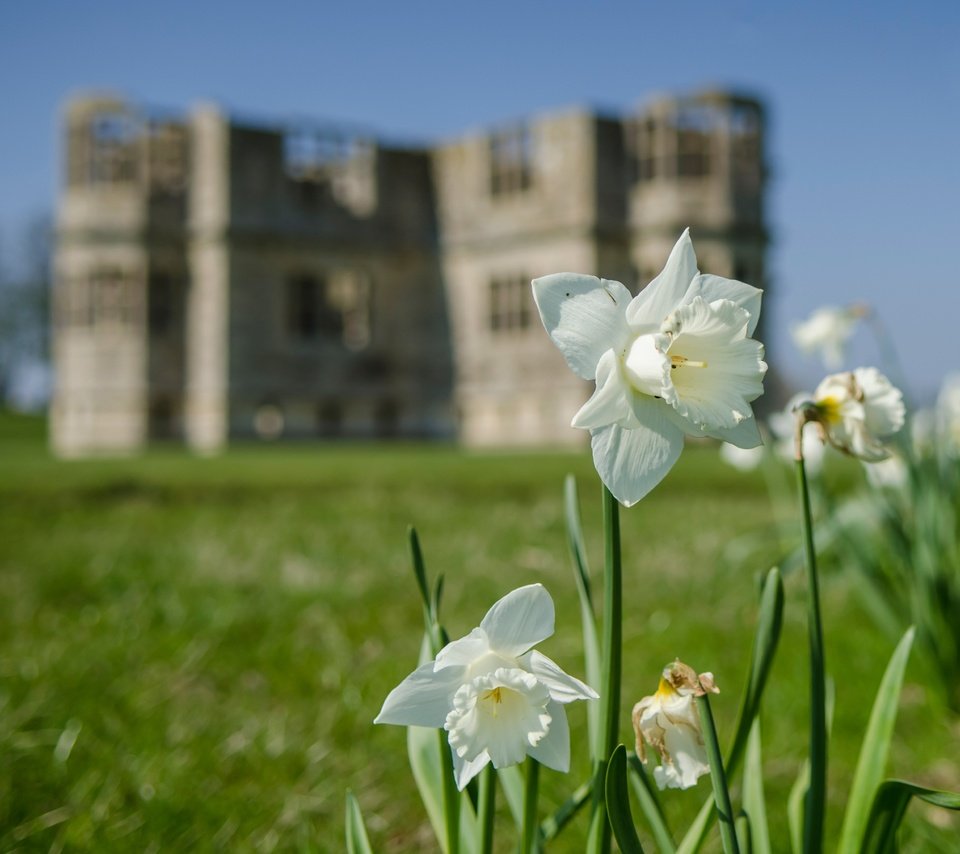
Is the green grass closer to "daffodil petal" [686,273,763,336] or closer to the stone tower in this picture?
"daffodil petal" [686,273,763,336]

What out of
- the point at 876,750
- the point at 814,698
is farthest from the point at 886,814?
the point at 814,698

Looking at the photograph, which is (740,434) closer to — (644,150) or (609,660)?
(609,660)

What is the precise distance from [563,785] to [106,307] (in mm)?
20909

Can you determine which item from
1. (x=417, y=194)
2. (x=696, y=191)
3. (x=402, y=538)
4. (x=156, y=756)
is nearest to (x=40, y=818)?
(x=156, y=756)

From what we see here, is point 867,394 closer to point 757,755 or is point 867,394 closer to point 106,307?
point 757,755

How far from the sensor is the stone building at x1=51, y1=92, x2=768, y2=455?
20531 millimetres

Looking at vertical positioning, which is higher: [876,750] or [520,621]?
[520,621]

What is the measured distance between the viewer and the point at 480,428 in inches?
862

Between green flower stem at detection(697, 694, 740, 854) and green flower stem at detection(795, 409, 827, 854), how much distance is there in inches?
6.1

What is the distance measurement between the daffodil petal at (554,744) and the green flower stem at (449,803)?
0.17 m

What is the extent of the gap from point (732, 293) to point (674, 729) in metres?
0.37

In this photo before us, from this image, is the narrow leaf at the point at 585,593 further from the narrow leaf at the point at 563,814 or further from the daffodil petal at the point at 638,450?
the daffodil petal at the point at 638,450

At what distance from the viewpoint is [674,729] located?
2.89 ft

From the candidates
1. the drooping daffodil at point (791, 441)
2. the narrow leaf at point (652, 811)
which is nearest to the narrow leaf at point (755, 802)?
the narrow leaf at point (652, 811)
